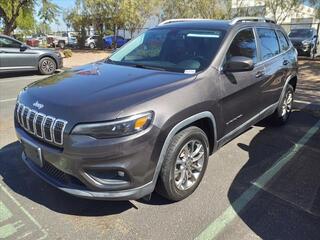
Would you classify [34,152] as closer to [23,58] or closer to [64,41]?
[23,58]

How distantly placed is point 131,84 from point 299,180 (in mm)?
2276

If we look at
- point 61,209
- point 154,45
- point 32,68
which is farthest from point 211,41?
point 32,68

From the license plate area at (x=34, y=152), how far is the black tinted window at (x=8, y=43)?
30.7ft

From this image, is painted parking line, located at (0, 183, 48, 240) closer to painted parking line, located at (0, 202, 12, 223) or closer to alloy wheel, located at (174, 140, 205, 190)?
painted parking line, located at (0, 202, 12, 223)

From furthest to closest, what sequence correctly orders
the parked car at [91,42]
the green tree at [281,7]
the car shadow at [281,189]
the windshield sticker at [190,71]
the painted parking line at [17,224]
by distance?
the parked car at [91,42] → the green tree at [281,7] → the windshield sticker at [190,71] → the car shadow at [281,189] → the painted parking line at [17,224]

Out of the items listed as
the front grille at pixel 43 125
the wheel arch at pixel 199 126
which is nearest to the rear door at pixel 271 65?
the wheel arch at pixel 199 126

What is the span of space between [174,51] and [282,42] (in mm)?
2435

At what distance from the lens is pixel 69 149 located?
2.75m

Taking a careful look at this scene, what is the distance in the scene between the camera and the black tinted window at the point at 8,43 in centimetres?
1128

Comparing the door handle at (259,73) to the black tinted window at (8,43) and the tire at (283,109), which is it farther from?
the black tinted window at (8,43)

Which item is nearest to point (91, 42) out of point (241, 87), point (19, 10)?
point (19, 10)

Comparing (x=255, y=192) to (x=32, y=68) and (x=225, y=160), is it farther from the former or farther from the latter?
(x=32, y=68)

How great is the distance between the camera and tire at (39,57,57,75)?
39.4ft

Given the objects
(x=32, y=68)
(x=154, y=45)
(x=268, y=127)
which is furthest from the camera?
(x=32, y=68)
